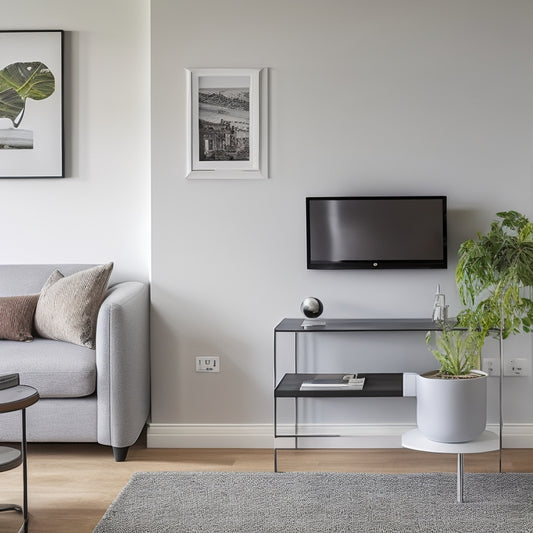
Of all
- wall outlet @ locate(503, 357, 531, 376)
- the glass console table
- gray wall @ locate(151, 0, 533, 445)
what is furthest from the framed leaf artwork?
wall outlet @ locate(503, 357, 531, 376)

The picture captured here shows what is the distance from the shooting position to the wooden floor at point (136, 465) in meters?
2.86

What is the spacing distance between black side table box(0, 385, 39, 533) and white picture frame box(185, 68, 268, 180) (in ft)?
4.88

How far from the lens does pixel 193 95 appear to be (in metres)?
3.58

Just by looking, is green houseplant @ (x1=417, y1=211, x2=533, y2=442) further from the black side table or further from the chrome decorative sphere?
the black side table

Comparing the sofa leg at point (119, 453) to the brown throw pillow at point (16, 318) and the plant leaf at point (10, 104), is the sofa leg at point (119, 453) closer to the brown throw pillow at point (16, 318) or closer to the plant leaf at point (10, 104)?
the brown throw pillow at point (16, 318)

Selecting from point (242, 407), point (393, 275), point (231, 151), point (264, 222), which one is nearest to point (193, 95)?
point (231, 151)

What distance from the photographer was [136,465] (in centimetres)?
329

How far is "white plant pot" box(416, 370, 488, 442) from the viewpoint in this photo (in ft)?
8.79

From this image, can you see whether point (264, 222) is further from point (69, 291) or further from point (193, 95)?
point (69, 291)

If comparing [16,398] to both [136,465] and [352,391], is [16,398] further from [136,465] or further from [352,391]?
[352,391]

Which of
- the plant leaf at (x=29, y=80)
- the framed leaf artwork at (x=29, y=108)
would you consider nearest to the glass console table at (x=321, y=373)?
the framed leaf artwork at (x=29, y=108)

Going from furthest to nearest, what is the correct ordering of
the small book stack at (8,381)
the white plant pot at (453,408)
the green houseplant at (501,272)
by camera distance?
1. the green houseplant at (501,272)
2. the white plant pot at (453,408)
3. the small book stack at (8,381)

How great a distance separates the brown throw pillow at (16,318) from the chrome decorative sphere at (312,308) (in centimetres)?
130

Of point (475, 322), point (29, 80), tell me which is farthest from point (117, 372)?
point (29, 80)
